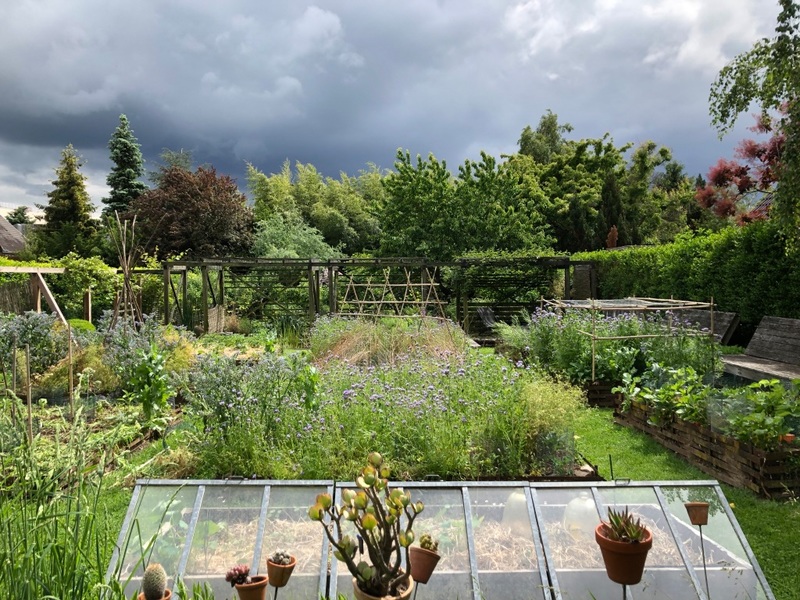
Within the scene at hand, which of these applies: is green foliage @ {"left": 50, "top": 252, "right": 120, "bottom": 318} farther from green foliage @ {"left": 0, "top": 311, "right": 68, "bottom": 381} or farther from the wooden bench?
the wooden bench

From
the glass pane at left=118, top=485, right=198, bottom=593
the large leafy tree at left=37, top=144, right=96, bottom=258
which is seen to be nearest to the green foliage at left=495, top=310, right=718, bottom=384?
the glass pane at left=118, top=485, right=198, bottom=593

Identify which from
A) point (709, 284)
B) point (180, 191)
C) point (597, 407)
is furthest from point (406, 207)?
point (597, 407)

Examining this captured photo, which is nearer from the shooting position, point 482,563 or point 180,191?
point 482,563

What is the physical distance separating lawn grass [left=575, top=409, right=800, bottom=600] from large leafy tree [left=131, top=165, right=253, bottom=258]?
737 inches

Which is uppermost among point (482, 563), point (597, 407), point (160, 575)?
point (160, 575)

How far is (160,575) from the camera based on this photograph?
1818mm

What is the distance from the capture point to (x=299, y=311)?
15.2m

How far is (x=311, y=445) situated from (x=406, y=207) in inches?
678

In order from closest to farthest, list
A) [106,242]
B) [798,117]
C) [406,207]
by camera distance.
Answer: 1. [798,117]
2. [406,207]
3. [106,242]

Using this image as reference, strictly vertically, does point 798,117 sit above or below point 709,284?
above

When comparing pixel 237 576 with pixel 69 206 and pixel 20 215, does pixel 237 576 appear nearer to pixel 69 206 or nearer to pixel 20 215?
pixel 69 206

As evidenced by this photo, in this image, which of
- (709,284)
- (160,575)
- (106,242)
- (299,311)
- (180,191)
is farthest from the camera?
(106,242)

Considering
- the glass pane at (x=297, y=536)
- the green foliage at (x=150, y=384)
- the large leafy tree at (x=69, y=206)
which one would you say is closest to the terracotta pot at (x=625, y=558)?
the glass pane at (x=297, y=536)

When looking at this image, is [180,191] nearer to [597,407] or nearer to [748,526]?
[597,407]
